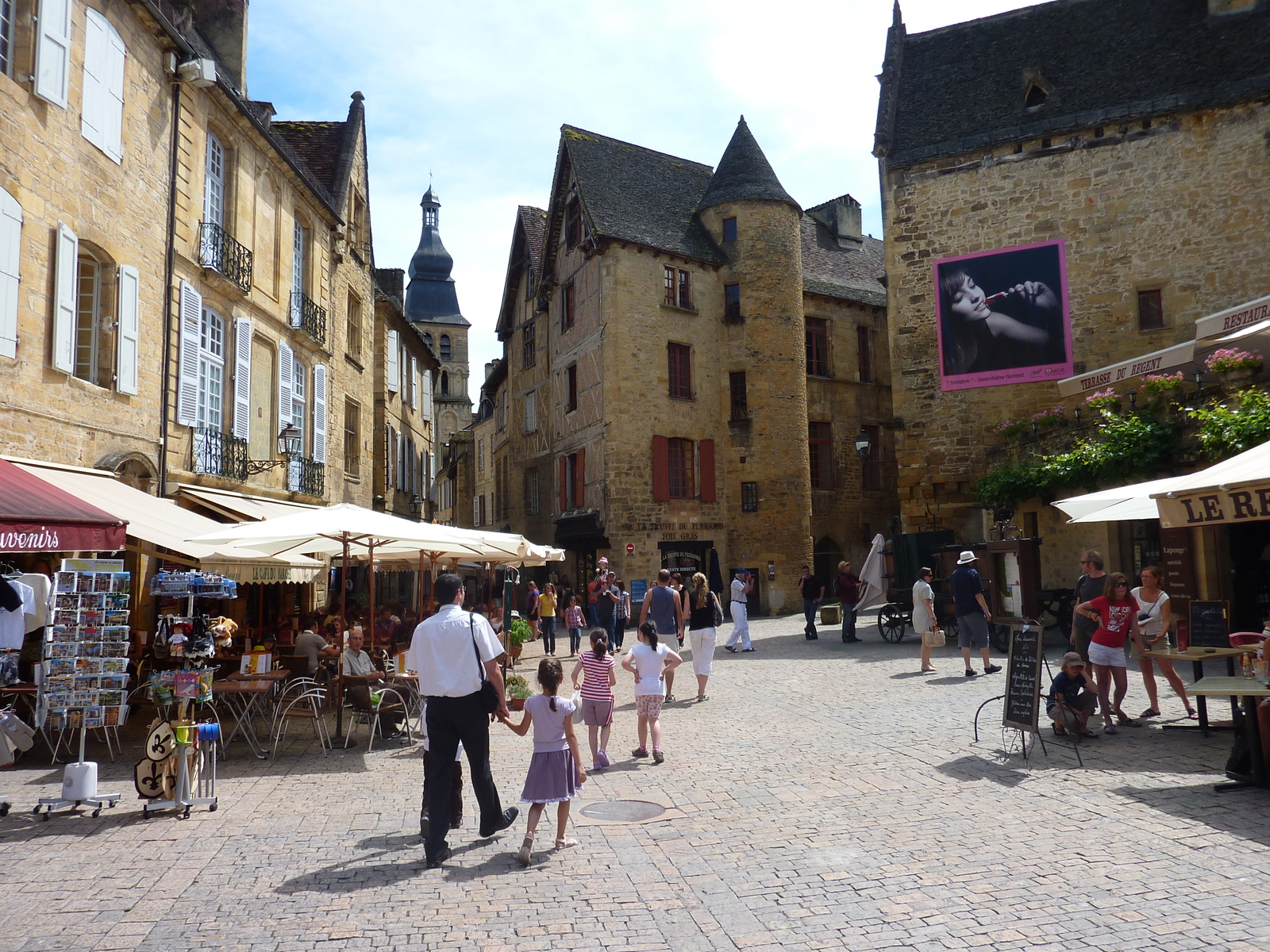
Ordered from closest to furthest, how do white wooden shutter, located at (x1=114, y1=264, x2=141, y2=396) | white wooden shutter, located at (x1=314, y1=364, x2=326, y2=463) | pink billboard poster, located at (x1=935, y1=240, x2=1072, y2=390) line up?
1. white wooden shutter, located at (x1=114, y1=264, x2=141, y2=396)
2. white wooden shutter, located at (x1=314, y1=364, x2=326, y2=463)
3. pink billboard poster, located at (x1=935, y1=240, x2=1072, y2=390)

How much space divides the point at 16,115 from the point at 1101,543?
54.2ft

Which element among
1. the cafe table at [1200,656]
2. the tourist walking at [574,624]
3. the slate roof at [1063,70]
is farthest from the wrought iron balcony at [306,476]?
the slate roof at [1063,70]

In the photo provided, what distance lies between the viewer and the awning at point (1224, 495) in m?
6.16

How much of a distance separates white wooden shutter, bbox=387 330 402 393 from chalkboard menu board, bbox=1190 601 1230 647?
19884mm

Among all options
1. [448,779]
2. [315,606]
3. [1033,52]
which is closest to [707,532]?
[315,606]

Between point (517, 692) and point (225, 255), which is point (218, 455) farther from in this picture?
point (517, 692)

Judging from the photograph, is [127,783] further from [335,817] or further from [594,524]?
[594,524]

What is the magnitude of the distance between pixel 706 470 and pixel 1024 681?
752 inches

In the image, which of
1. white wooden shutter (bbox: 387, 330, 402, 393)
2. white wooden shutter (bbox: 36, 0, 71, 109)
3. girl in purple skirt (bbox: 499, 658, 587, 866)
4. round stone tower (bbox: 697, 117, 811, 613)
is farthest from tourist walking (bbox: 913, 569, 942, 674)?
white wooden shutter (bbox: 387, 330, 402, 393)

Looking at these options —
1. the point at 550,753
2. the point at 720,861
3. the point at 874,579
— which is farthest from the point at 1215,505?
the point at 874,579

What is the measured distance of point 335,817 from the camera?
6.00 m

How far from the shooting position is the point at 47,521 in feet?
22.3

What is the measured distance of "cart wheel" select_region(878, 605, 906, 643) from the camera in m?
16.6

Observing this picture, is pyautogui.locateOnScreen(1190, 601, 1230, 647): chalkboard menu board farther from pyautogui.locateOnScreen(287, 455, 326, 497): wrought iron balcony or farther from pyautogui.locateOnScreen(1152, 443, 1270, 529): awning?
pyautogui.locateOnScreen(287, 455, 326, 497): wrought iron balcony
